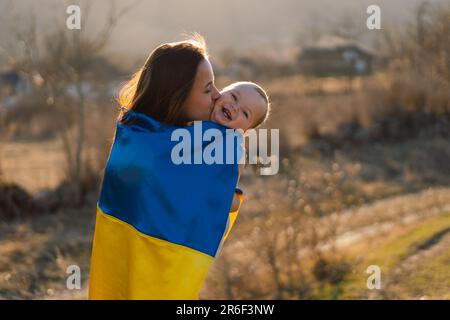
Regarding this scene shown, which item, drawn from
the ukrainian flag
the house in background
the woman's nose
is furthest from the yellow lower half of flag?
the house in background

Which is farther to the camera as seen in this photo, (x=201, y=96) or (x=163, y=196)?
(x=201, y=96)

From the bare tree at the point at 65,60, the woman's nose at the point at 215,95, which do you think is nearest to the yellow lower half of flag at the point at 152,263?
the woman's nose at the point at 215,95

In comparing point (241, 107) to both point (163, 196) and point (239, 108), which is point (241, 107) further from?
point (163, 196)

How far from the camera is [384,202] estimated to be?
9.88 m

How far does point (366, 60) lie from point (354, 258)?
63.9 ft

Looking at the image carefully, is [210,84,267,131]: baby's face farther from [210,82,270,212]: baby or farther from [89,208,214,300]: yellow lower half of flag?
[89,208,214,300]: yellow lower half of flag

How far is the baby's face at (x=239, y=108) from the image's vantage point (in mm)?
2789

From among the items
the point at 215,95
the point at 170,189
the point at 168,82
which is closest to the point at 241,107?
the point at 215,95

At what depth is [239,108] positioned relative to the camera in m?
2.85

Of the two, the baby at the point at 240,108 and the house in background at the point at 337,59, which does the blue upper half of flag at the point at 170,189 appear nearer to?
the baby at the point at 240,108

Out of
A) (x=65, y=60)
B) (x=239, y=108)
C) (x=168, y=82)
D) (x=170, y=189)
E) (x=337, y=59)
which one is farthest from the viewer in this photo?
(x=337, y=59)

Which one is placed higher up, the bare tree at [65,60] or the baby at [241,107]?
the bare tree at [65,60]

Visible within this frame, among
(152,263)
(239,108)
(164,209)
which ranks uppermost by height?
(239,108)

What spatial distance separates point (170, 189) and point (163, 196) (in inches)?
1.3
